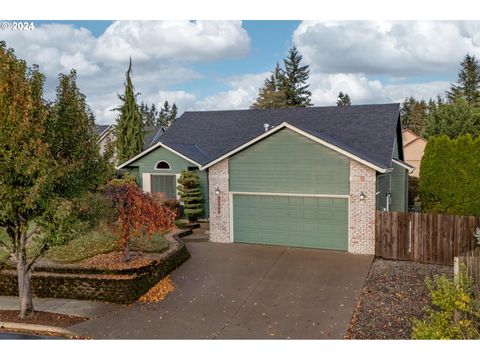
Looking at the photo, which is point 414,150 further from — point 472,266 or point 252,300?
point 252,300

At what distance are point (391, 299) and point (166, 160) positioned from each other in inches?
550

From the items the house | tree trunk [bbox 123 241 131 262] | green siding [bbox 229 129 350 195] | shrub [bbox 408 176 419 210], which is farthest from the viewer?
shrub [bbox 408 176 419 210]

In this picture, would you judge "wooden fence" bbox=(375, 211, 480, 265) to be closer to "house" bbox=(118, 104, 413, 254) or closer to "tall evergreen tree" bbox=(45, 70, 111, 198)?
"house" bbox=(118, 104, 413, 254)

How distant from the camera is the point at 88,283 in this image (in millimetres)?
11711

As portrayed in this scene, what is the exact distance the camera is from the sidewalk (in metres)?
10.8

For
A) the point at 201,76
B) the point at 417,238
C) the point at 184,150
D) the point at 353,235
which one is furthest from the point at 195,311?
the point at 201,76

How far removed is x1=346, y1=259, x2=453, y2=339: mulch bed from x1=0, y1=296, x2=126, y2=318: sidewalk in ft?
20.5

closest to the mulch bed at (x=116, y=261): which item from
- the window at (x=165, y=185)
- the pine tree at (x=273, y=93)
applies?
the window at (x=165, y=185)

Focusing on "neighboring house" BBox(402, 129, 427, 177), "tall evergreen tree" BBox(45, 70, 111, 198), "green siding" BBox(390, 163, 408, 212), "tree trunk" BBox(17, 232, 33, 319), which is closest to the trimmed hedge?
"green siding" BBox(390, 163, 408, 212)

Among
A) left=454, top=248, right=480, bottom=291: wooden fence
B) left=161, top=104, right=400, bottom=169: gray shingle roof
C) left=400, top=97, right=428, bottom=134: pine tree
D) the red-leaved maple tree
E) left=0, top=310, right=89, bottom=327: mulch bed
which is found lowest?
left=0, top=310, right=89, bottom=327: mulch bed

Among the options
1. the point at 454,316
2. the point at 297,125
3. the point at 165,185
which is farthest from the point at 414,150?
the point at 454,316

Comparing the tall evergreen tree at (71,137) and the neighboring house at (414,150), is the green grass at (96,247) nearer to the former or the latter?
the tall evergreen tree at (71,137)

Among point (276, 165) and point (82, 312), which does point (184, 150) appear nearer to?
point (276, 165)

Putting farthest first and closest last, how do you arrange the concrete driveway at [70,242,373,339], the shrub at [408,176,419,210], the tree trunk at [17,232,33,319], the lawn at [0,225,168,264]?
the shrub at [408,176,419,210] < the lawn at [0,225,168,264] < the tree trunk at [17,232,33,319] < the concrete driveway at [70,242,373,339]
